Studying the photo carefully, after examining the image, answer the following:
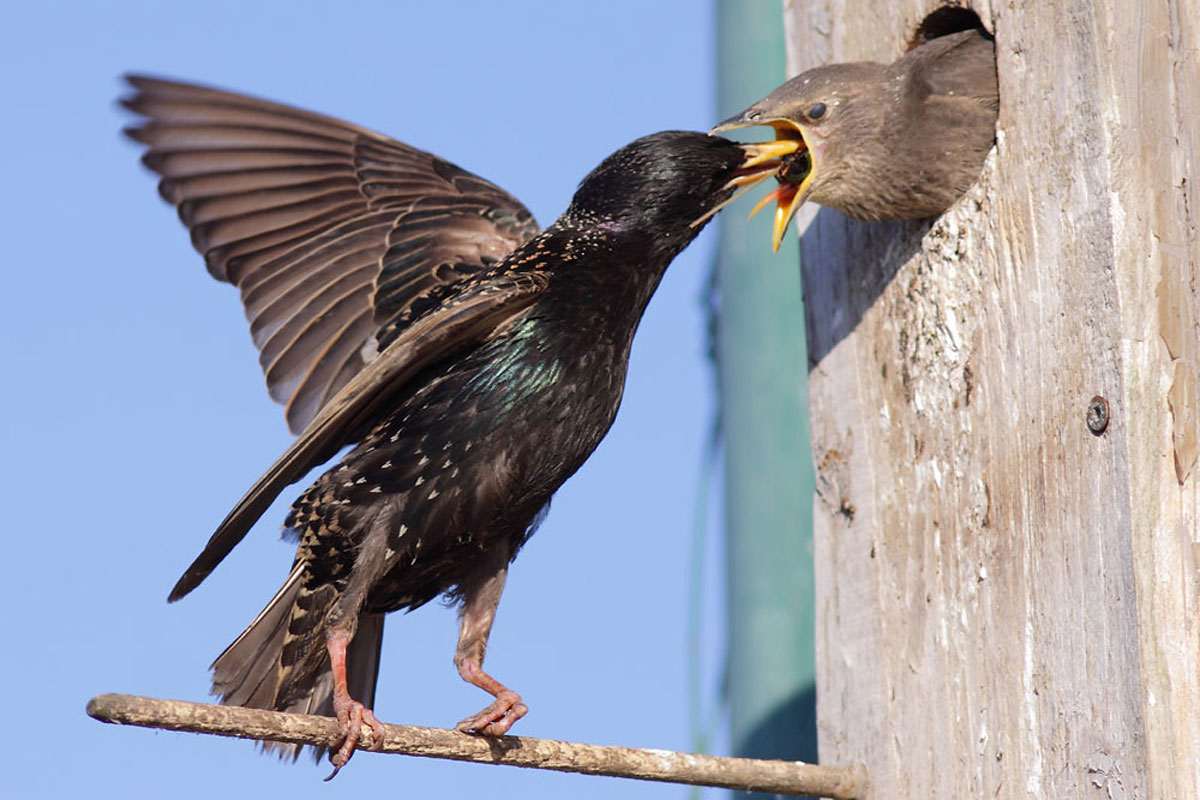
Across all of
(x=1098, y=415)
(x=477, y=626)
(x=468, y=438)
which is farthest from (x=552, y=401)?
(x=1098, y=415)

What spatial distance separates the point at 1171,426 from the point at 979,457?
0.38 meters

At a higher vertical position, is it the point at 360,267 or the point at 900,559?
the point at 360,267

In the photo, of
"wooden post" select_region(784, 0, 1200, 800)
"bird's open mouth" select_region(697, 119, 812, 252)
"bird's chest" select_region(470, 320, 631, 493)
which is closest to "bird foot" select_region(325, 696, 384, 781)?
"bird's chest" select_region(470, 320, 631, 493)

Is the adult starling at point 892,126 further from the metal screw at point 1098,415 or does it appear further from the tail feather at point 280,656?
the tail feather at point 280,656

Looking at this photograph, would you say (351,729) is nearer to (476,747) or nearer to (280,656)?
(476,747)

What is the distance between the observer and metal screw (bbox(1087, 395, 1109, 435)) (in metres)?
2.55

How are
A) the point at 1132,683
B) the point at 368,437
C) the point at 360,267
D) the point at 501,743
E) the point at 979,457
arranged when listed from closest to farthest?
the point at 1132,683
the point at 501,743
the point at 979,457
the point at 368,437
the point at 360,267

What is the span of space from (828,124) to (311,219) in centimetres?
114

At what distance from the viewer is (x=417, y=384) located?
120 inches

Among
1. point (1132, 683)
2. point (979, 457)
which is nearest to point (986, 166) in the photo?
point (979, 457)

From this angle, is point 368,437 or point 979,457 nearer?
point 979,457

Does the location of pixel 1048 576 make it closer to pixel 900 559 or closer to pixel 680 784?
pixel 900 559

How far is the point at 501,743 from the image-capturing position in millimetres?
2582

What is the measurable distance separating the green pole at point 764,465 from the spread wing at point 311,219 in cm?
50
